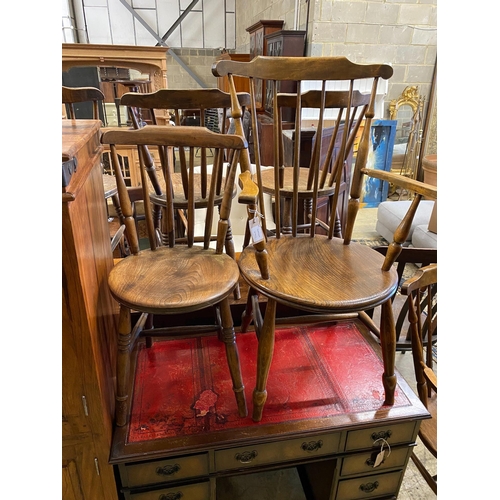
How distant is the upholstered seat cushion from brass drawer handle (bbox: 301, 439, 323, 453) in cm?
231

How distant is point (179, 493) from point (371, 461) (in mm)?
654

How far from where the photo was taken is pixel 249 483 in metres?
1.60

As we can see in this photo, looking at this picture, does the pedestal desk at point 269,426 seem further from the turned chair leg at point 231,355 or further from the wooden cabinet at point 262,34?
the wooden cabinet at point 262,34

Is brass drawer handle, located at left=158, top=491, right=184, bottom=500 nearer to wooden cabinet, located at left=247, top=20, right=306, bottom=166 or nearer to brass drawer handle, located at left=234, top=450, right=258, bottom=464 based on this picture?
brass drawer handle, located at left=234, top=450, right=258, bottom=464

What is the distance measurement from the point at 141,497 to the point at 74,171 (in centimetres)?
101

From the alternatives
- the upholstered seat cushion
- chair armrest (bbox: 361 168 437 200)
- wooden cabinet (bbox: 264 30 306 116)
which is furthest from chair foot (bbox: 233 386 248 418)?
wooden cabinet (bbox: 264 30 306 116)

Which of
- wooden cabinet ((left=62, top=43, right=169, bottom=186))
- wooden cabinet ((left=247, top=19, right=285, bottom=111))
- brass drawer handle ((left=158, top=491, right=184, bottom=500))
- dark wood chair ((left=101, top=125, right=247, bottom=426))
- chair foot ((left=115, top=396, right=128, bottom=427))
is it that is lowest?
brass drawer handle ((left=158, top=491, right=184, bottom=500))

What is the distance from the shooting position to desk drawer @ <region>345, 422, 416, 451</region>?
1.26 meters

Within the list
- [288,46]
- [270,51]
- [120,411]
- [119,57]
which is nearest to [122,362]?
[120,411]

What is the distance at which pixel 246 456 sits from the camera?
1210mm

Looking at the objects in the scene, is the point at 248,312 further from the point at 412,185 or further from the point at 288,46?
the point at 288,46

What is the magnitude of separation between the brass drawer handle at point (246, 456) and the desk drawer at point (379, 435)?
32 cm
